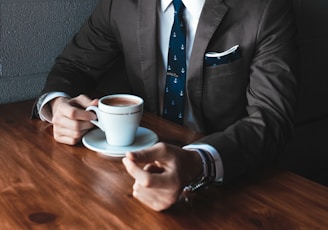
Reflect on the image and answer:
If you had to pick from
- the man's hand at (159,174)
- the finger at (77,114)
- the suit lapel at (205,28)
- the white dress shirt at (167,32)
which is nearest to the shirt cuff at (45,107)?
the white dress shirt at (167,32)

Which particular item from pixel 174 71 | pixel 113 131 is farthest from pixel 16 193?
pixel 174 71

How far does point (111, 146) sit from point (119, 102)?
102mm

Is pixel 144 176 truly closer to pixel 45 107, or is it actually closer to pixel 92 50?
pixel 45 107

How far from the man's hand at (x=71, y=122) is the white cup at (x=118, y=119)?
0.08 feet

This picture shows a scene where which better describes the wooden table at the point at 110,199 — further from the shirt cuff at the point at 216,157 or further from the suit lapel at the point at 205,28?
the suit lapel at the point at 205,28

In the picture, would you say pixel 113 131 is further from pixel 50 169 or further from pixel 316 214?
pixel 316 214

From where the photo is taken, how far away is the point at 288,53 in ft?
3.99

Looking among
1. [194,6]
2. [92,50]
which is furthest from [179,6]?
[92,50]

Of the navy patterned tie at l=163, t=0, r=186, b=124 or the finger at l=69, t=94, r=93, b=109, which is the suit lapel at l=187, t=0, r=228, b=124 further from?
the finger at l=69, t=94, r=93, b=109

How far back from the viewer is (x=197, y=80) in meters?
1.30

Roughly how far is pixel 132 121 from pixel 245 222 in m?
0.35

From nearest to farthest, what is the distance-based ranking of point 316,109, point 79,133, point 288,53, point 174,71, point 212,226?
point 212,226 < point 79,133 < point 288,53 < point 174,71 < point 316,109

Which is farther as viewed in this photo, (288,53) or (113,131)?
(288,53)

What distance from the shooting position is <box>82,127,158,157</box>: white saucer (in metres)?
1.01
